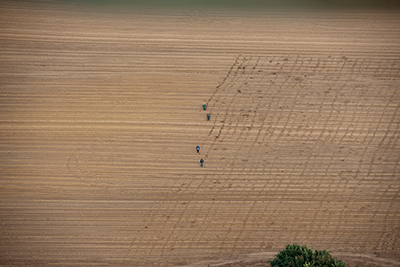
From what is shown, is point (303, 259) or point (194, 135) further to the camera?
point (194, 135)

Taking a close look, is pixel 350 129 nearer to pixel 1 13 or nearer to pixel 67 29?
pixel 67 29

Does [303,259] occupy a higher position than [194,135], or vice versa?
[194,135]

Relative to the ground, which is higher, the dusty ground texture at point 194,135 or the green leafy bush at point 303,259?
the dusty ground texture at point 194,135

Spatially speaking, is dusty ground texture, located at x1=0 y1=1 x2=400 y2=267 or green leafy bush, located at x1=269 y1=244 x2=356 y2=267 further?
dusty ground texture, located at x1=0 y1=1 x2=400 y2=267

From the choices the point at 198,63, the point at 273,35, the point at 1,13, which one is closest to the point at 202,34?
the point at 198,63

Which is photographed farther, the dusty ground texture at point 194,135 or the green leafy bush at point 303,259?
the dusty ground texture at point 194,135
